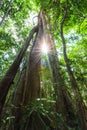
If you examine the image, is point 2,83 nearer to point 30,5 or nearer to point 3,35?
point 3,35

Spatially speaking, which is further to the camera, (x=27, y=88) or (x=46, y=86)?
(x=46, y=86)

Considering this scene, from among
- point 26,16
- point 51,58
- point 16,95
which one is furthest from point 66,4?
point 26,16

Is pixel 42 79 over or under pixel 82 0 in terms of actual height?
Result: under

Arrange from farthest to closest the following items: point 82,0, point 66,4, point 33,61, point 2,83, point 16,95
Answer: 1. point 33,61
2. point 82,0
3. point 66,4
4. point 16,95
5. point 2,83

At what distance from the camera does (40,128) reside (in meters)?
3.47

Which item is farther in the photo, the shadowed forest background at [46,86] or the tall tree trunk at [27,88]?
the tall tree trunk at [27,88]

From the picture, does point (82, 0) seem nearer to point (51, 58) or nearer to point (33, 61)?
point (51, 58)

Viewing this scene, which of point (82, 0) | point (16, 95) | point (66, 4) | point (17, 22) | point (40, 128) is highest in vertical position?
point (17, 22)

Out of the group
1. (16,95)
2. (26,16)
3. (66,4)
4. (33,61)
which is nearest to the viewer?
(16,95)

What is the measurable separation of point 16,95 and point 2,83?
705 millimetres

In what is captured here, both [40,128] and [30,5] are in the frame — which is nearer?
[40,128]

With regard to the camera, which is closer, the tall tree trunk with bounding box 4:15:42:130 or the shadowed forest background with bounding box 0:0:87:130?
the shadowed forest background with bounding box 0:0:87:130

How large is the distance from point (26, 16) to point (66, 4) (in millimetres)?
6335

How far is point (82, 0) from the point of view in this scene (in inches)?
197
